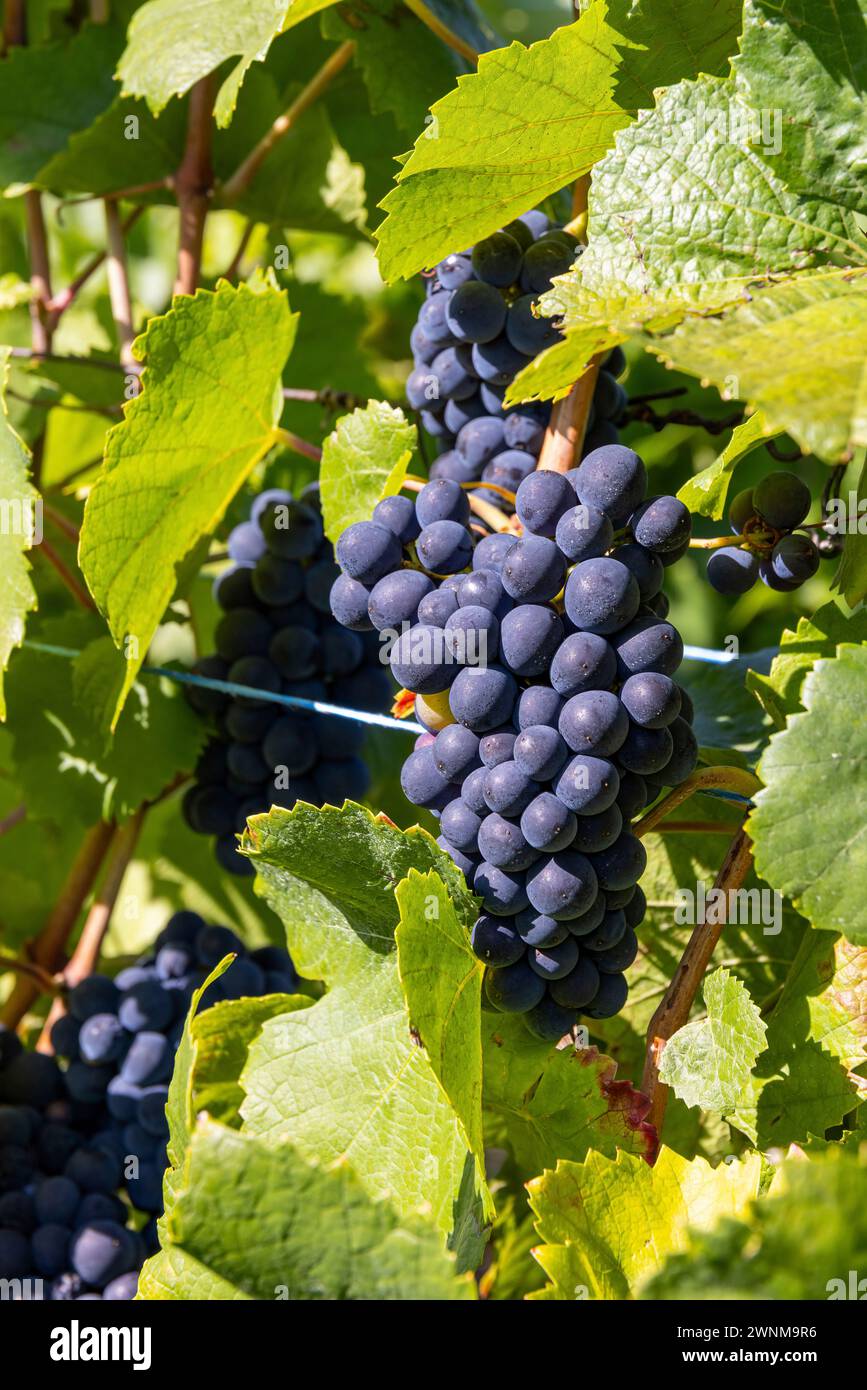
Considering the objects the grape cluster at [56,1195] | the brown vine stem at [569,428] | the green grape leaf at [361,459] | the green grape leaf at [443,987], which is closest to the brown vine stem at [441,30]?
the brown vine stem at [569,428]

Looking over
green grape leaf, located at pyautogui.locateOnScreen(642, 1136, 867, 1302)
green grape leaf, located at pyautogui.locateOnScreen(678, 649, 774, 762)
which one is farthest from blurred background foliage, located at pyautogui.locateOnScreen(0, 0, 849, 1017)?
green grape leaf, located at pyautogui.locateOnScreen(642, 1136, 867, 1302)

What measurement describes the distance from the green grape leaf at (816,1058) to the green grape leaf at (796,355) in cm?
50

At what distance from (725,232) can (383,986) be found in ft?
2.11

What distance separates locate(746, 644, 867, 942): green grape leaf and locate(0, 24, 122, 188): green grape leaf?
1.25 metres

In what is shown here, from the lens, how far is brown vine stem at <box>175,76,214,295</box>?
1.61 m

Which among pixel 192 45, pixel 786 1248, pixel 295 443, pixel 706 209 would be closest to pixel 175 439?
pixel 295 443

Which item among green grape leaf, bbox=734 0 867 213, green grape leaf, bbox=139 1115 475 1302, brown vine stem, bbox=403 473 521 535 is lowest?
green grape leaf, bbox=139 1115 475 1302

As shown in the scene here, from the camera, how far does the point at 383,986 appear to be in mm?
1062

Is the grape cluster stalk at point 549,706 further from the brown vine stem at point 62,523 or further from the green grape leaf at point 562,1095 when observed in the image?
the brown vine stem at point 62,523

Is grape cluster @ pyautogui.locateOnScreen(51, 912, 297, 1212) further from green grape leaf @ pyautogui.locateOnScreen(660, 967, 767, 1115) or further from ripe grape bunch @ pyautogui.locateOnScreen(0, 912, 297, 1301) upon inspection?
green grape leaf @ pyautogui.locateOnScreen(660, 967, 767, 1115)

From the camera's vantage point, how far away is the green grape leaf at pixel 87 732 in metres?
1.46

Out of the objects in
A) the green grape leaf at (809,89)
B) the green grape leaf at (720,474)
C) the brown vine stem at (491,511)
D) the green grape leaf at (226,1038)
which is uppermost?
the green grape leaf at (809,89)
